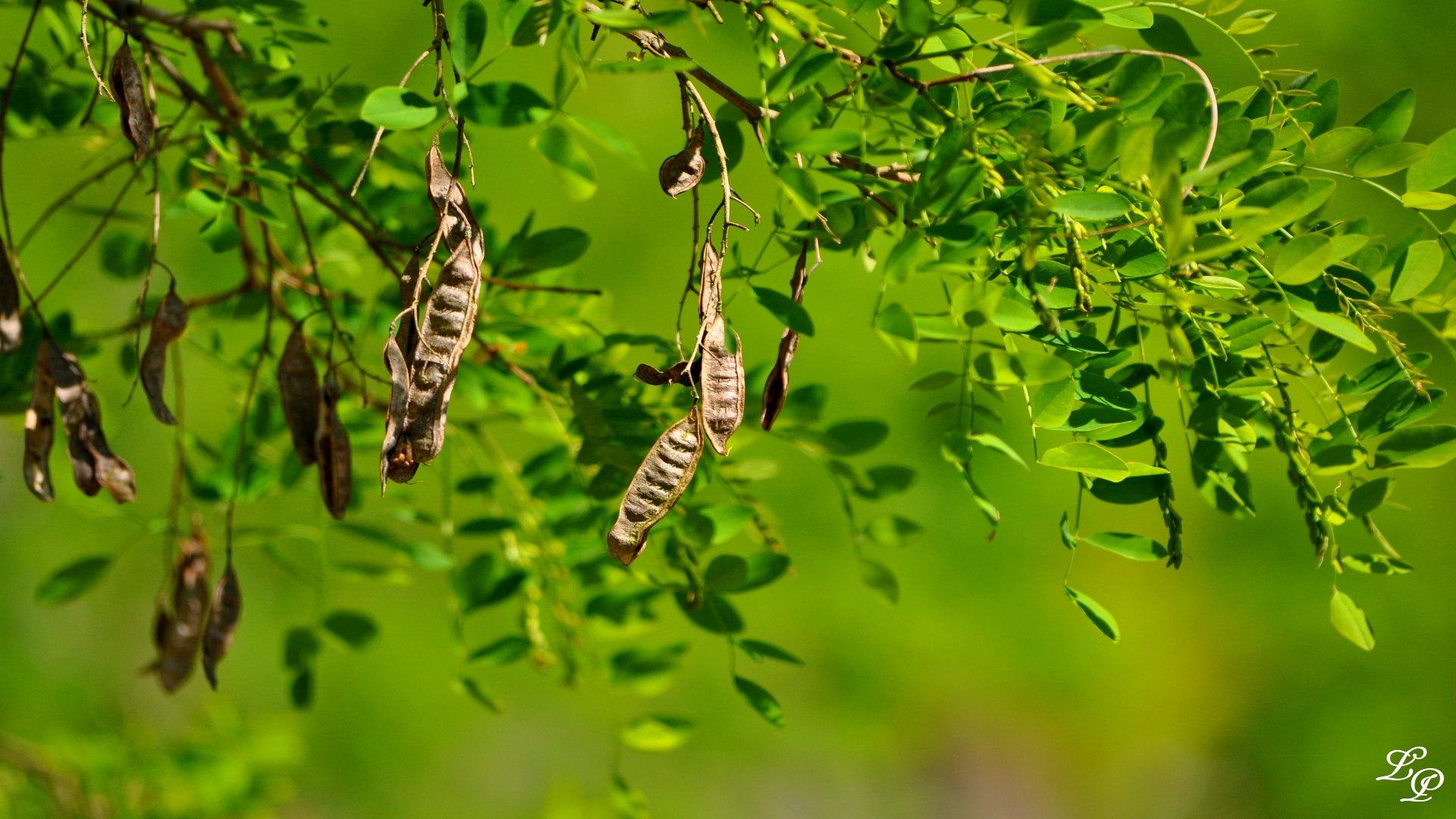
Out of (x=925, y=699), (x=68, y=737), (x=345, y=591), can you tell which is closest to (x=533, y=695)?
(x=345, y=591)

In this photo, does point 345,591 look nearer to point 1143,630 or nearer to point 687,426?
point 1143,630

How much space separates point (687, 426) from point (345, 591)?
1.22 meters

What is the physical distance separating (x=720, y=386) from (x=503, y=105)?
0.24 ft

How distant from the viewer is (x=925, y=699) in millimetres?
1363

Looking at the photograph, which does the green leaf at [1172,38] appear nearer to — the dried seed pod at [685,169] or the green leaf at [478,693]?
the dried seed pod at [685,169]

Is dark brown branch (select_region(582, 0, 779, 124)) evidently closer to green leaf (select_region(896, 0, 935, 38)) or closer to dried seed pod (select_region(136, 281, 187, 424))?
green leaf (select_region(896, 0, 935, 38))

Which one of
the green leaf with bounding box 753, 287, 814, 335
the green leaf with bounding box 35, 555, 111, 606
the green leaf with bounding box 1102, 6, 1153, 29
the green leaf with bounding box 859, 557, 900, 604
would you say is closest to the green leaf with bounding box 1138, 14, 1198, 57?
the green leaf with bounding box 1102, 6, 1153, 29

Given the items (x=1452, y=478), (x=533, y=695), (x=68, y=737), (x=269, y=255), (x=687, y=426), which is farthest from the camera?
Answer: (x=533, y=695)

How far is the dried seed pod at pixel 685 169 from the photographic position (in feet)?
0.76

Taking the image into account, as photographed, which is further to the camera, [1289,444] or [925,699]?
[925,699]

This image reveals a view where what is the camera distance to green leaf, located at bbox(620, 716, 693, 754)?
47 cm

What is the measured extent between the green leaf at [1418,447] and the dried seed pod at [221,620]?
1.20 ft

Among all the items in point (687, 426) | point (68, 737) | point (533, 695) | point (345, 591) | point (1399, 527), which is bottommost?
point (533, 695)

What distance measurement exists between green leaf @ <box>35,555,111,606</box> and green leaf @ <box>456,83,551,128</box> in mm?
374
